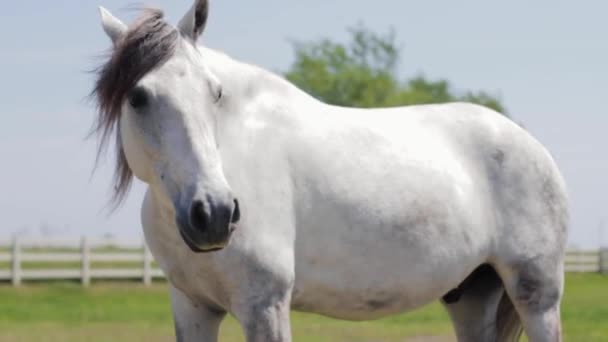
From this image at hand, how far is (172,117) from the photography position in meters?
3.83

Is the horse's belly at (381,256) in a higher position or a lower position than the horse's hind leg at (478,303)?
higher

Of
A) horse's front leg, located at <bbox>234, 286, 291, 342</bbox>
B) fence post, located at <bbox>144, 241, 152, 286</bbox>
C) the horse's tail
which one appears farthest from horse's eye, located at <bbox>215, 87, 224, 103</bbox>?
fence post, located at <bbox>144, 241, 152, 286</bbox>

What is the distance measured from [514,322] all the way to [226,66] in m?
2.10

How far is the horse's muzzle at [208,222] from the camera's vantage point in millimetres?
3643

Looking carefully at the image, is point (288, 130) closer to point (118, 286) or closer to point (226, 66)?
point (226, 66)

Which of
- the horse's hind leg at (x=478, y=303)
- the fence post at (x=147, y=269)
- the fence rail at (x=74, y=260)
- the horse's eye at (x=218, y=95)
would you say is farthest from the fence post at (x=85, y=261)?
the horse's eye at (x=218, y=95)

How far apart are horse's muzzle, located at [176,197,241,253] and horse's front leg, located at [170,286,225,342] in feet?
2.56

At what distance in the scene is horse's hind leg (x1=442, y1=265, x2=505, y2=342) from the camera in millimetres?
5410

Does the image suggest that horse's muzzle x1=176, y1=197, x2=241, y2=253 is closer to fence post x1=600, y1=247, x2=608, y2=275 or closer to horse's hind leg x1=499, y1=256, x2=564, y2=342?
horse's hind leg x1=499, y1=256, x2=564, y2=342

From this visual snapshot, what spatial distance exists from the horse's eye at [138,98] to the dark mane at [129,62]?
4cm

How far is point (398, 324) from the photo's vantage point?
15.7 meters

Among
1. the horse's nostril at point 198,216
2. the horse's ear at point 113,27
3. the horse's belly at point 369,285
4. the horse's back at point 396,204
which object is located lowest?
the horse's belly at point 369,285

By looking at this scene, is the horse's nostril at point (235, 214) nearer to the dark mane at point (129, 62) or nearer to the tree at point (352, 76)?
the dark mane at point (129, 62)

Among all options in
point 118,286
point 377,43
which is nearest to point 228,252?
point 118,286
